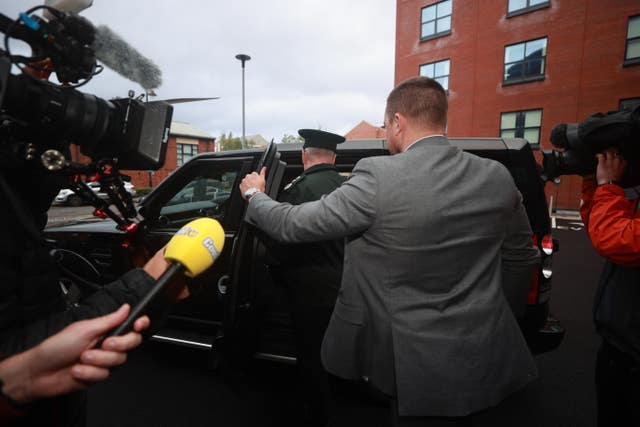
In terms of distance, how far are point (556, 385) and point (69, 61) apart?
3.89m

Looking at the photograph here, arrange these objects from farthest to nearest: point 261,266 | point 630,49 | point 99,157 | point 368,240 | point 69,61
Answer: point 630,49 < point 261,266 < point 368,240 < point 99,157 < point 69,61

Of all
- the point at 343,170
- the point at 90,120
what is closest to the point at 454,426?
the point at 90,120

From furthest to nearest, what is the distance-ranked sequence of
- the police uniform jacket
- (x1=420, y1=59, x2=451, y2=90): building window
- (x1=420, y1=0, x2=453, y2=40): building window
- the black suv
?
(x1=420, y1=59, x2=451, y2=90): building window
(x1=420, y1=0, x2=453, y2=40): building window
the police uniform jacket
the black suv

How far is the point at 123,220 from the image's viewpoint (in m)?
1.42

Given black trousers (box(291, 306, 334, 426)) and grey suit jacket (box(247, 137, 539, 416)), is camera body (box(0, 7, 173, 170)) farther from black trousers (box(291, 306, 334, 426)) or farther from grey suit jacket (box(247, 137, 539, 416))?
black trousers (box(291, 306, 334, 426))

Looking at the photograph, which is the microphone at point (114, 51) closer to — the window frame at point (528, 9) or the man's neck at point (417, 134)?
the man's neck at point (417, 134)

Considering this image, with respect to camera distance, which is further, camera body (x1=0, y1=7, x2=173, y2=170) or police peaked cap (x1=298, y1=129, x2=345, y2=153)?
police peaked cap (x1=298, y1=129, x2=345, y2=153)

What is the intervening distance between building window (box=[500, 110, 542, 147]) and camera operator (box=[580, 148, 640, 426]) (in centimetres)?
1670

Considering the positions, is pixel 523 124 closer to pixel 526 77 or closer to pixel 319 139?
pixel 526 77

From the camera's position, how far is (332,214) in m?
1.28

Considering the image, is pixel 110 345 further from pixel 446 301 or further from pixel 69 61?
pixel 446 301

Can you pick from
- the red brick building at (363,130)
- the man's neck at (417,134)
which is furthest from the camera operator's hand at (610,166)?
the red brick building at (363,130)

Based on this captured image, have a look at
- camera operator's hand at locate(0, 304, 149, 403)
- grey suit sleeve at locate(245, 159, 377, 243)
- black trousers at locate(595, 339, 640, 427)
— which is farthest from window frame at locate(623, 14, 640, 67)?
camera operator's hand at locate(0, 304, 149, 403)

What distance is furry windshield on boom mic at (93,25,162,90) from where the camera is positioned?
3.70ft
